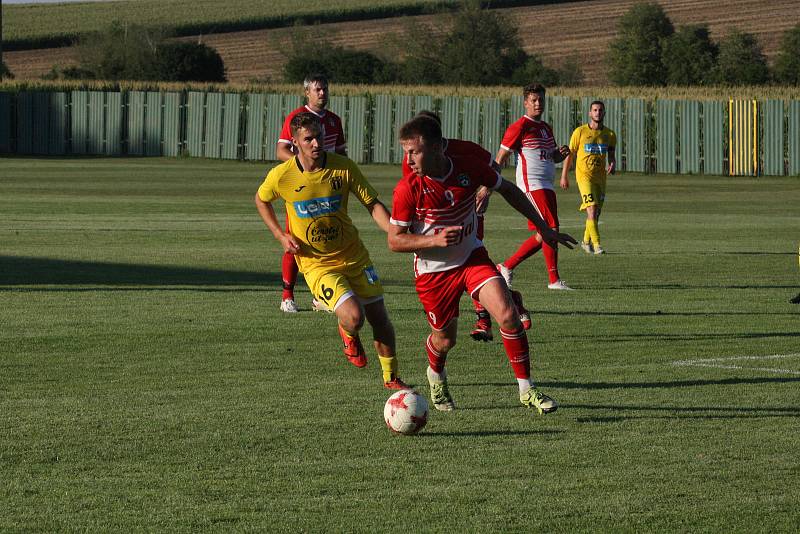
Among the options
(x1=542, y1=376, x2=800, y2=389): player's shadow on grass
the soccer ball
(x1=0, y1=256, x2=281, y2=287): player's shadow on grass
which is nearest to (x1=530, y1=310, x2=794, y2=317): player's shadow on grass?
(x1=542, y1=376, x2=800, y2=389): player's shadow on grass

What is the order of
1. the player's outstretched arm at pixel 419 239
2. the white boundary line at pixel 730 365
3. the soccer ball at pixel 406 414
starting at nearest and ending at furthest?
1. the soccer ball at pixel 406 414
2. the player's outstretched arm at pixel 419 239
3. the white boundary line at pixel 730 365

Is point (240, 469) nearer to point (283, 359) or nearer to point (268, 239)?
point (283, 359)

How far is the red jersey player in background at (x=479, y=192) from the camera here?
30.3 ft

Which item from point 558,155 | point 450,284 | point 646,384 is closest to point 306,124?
point 450,284

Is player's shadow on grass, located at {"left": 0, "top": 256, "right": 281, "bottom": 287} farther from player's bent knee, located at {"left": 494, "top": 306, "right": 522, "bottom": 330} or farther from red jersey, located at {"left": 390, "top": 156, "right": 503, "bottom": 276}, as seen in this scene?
player's bent knee, located at {"left": 494, "top": 306, "right": 522, "bottom": 330}

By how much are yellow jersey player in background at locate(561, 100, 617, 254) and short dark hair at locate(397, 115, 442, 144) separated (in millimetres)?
12609

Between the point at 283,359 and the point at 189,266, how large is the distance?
27.0ft

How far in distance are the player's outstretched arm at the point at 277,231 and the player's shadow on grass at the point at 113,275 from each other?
6.50m

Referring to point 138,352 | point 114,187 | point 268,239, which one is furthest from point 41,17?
point 138,352

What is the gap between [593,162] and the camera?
2150 cm

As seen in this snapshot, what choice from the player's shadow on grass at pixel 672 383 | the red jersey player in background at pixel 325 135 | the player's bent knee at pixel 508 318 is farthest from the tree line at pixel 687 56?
the player's bent knee at pixel 508 318

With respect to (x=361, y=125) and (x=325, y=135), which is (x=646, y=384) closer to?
(x=325, y=135)

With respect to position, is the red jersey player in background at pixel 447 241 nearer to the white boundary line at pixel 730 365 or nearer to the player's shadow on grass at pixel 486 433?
the player's shadow on grass at pixel 486 433

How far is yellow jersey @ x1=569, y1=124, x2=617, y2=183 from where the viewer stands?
21.4 m
